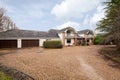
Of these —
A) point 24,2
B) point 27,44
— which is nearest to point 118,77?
point 24,2

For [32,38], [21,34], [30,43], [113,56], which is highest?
[21,34]

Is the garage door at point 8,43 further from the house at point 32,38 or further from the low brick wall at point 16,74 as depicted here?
the low brick wall at point 16,74

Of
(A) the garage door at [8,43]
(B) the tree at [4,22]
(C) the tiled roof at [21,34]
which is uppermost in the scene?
(B) the tree at [4,22]

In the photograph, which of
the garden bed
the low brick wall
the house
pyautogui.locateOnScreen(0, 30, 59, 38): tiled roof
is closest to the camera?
the low brick wall

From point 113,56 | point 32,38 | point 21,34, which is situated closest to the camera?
point 113,56

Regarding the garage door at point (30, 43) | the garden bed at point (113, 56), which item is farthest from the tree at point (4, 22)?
the garden bed at point (113, 56)

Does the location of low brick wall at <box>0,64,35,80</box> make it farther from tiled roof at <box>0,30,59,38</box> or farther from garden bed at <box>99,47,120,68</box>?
tiled roof at <box>0,30,59,38</box>

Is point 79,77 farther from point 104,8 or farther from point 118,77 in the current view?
Result: point 104,8

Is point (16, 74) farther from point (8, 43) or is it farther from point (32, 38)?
point (32, 38)

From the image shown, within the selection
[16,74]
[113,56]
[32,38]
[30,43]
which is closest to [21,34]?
[32,38]

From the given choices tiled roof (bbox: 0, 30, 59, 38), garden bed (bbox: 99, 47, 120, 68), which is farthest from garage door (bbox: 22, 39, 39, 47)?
garden bed (bbox: 99, 47, 120, 68)

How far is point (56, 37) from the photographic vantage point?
4206 centimetres

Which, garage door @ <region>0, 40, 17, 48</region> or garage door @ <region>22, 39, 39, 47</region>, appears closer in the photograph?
garage door @ <region>0, 40, 17, 48</region>

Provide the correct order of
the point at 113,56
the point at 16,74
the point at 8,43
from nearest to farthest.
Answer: the point at 16,74, the point at 113,56, the point at 8,43
